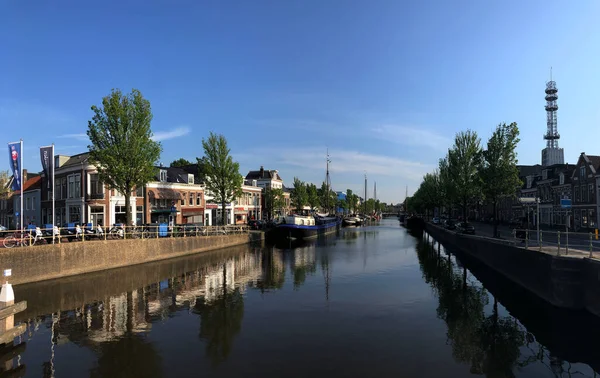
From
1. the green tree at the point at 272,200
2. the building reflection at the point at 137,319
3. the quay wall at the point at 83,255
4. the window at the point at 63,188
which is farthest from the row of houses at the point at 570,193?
the window at the point at 63,188

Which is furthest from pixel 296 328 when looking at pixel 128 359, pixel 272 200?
pixel 272 200

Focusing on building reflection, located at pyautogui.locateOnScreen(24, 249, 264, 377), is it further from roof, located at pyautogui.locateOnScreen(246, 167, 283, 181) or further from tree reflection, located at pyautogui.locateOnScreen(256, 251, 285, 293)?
roof, located at pyautogui.locateOnScreen(246, 167, 283, 181)

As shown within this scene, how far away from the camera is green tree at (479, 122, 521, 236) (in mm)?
35625

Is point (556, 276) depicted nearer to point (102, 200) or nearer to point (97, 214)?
point (102, 200)

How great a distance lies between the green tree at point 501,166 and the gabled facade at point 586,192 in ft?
58.9

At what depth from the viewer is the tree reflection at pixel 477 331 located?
1123 centimetres

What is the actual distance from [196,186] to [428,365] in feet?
167

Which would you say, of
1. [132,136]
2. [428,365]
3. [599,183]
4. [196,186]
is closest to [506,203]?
[599,183]

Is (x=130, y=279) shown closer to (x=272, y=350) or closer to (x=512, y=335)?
(x=272, y=350)

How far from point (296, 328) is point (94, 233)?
62.8ft

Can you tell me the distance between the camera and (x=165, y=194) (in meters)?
51.8

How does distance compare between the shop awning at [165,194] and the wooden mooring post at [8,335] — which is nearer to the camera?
the wooden mooring post at [8,335]

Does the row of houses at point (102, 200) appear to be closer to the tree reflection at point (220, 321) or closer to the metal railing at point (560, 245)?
the tree reflection at point (220, 321)

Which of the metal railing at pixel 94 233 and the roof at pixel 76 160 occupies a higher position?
the roof at pixel 76 160
